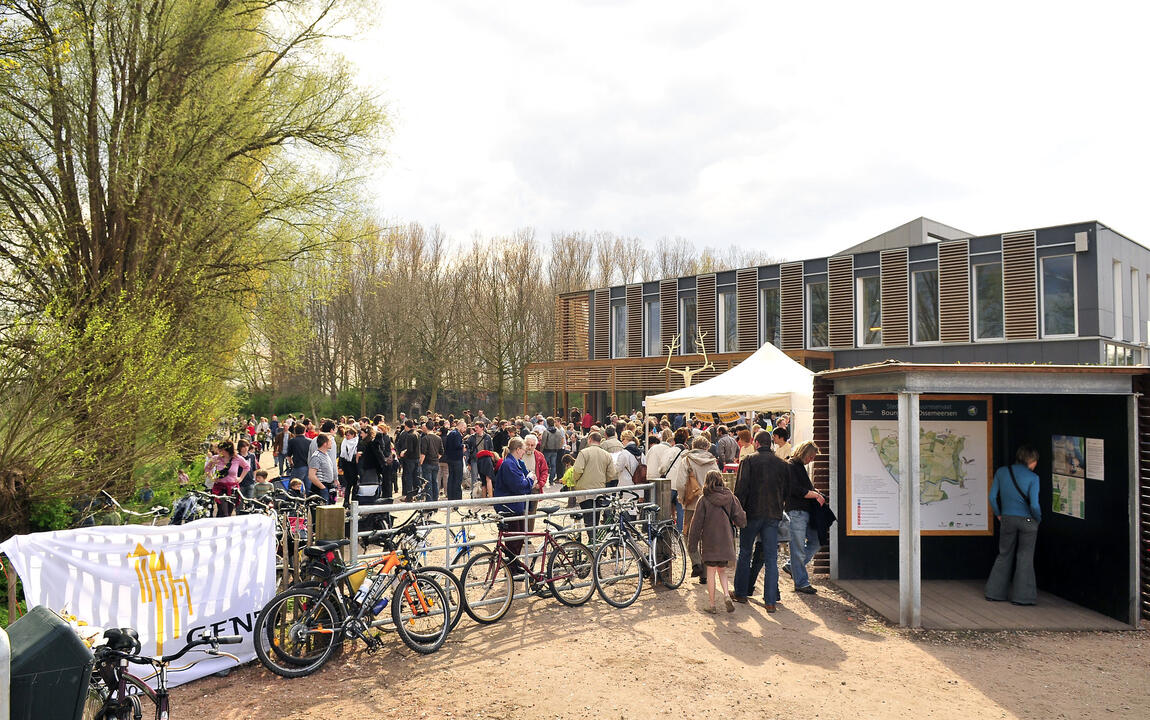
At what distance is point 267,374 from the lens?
41188 mm

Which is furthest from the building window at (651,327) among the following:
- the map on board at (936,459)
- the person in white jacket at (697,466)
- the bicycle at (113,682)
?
the bicycle at (113,682)

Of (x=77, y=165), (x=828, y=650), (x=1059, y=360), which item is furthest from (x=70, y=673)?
(x=1059, y=360)

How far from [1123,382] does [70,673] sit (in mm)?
8587

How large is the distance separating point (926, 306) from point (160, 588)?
2729 cm

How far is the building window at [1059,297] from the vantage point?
24.2 meters

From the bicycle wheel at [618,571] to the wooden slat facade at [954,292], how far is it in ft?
72.3

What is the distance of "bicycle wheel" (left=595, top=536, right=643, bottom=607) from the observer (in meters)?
8.27

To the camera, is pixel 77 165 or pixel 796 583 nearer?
pixel 796 583

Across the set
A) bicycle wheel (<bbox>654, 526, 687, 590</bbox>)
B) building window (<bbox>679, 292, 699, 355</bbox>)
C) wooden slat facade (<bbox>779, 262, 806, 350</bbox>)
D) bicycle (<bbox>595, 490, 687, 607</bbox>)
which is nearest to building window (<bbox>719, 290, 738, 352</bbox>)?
building window (<bbox>679, 292, 699, 355</bbox>)

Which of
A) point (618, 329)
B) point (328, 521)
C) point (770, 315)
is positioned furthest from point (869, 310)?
point (328, 521)

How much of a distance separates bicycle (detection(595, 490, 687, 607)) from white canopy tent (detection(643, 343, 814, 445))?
3.72 meters

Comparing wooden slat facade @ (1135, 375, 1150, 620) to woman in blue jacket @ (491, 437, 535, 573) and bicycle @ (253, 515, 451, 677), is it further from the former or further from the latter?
bicycle @ (253, 515, 451, 677)

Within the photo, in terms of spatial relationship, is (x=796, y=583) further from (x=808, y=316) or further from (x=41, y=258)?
(x=808, y=316)

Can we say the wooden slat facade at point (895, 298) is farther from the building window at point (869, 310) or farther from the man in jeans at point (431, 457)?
the man in jeans at point (431, 457)
